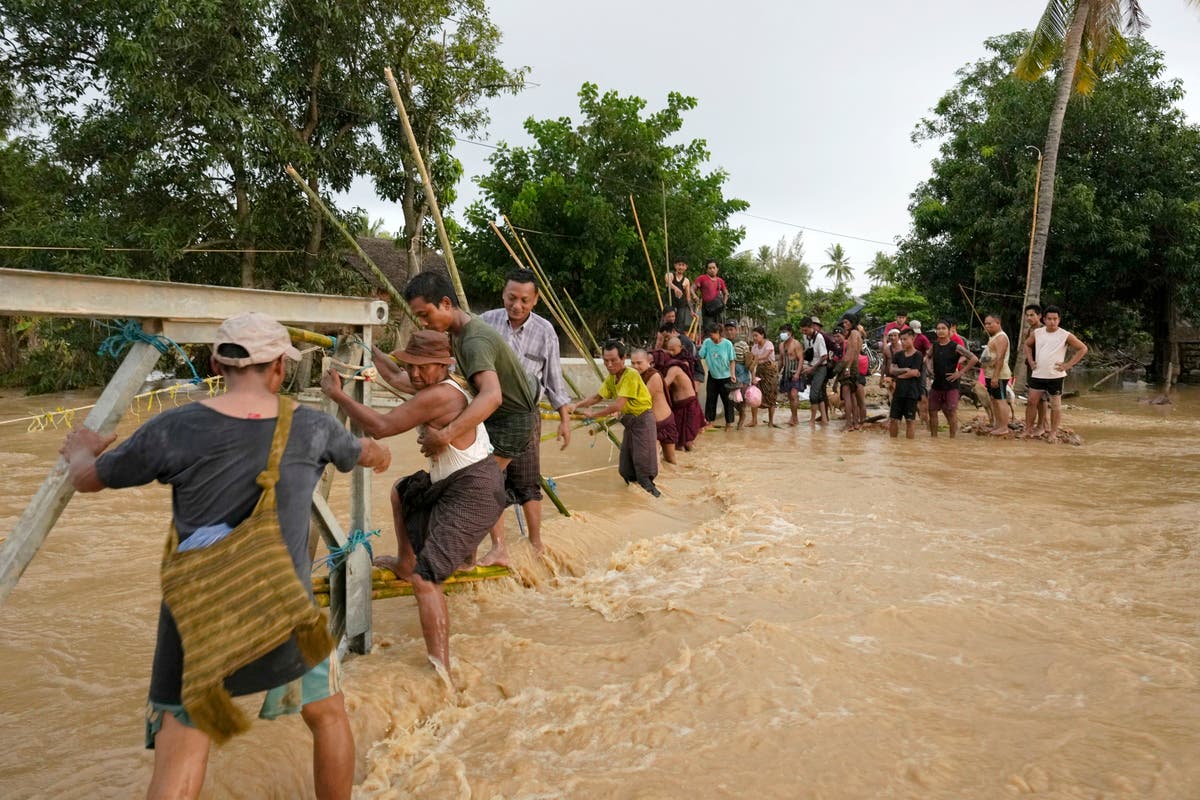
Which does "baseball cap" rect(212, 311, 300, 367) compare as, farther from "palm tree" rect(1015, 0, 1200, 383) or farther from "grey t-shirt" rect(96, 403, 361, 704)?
"palm tree" rect(1015, 0, 1200, 383)

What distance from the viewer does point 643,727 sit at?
2896 mm

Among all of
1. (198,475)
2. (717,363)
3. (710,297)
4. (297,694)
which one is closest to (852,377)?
(717,363)

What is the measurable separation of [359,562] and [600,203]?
1526 centimetres

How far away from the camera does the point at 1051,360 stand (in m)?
9.77

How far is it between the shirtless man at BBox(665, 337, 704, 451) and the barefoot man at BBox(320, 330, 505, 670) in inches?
229

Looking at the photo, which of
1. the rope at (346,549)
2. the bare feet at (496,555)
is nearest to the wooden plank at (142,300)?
the rope at (346,549)

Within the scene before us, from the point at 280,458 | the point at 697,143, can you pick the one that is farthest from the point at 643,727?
the point at 697,143

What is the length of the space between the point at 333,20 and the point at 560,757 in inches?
600

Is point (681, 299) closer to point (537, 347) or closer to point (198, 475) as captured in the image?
point (537, 347)

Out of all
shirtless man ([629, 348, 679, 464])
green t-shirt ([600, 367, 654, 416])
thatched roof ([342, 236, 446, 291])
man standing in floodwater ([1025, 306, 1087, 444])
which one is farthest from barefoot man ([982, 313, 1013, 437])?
thatched roof ([342, 236, 446, 291])

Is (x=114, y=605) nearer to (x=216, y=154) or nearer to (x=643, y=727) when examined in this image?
(x=643, y=727)

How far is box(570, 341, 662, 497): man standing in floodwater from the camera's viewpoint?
22.5 feet

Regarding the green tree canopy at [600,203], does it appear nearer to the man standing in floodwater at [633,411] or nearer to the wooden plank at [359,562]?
the man standing in floodwater at [633,411]

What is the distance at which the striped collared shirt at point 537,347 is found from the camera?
4.86 metres
